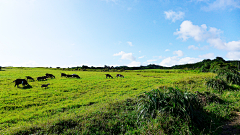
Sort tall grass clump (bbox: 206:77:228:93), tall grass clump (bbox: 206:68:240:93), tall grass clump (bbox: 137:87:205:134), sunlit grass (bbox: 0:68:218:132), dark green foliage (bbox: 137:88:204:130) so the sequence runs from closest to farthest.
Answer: tall grass clump (bbox: 137:87:205:134)
dark green foliage (bbox: 137:88:204:130)
sunlit grass (bbox: 0:68:218:132)
tall grass clump (bbox: 206:77:228:93)
tall grass clump (bbox: 206:68:240:93)

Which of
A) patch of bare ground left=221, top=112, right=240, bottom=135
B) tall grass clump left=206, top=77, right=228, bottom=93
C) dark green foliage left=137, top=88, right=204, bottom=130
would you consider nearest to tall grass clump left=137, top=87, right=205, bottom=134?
dark green foliage left=137, top=88, right=204, bottom=130

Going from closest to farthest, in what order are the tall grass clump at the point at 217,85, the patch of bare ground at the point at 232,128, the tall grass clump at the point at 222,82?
the patch of bare ground at the point at 232,128, the tall grass clump at the point at 217,85, the tall grass clump at the point at 222,82

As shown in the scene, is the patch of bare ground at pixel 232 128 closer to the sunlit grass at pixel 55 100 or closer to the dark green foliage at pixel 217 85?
the sunlit grass at pixel 55 100

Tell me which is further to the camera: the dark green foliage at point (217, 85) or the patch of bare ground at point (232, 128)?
the dark green foliage at point (217, 85)

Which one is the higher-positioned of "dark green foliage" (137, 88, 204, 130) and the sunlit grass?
"dark green foliage" (137, 88, 204, 130)

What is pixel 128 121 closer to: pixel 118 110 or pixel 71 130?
pixel 118 110

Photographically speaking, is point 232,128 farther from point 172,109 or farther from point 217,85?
point 217,85

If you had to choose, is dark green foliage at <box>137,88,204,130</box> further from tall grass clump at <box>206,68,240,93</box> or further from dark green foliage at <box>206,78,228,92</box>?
tall grass clump at <box>206,68,240,93</box>

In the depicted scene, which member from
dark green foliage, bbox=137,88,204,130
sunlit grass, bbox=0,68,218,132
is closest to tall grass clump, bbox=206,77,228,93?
sunlit grass, bbox=0,68,218,132

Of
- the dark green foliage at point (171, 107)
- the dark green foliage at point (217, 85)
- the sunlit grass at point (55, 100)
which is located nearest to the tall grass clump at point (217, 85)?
the dark green foliage at point (217, 85)

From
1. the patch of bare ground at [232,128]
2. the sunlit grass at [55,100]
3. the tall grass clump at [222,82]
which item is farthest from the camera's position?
the tall grass clump at [222,82]

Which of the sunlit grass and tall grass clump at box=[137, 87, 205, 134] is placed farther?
the sunlit grass

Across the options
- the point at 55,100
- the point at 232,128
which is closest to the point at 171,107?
the point at 232,128

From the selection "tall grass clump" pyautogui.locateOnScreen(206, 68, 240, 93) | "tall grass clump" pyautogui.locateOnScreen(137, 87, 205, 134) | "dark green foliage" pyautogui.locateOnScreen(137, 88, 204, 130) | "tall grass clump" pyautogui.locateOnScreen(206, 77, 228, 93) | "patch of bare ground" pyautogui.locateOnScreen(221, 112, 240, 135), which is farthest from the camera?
"tall grass clump" pyautogui.locateOnScreen(206, 68, 240, 93)
